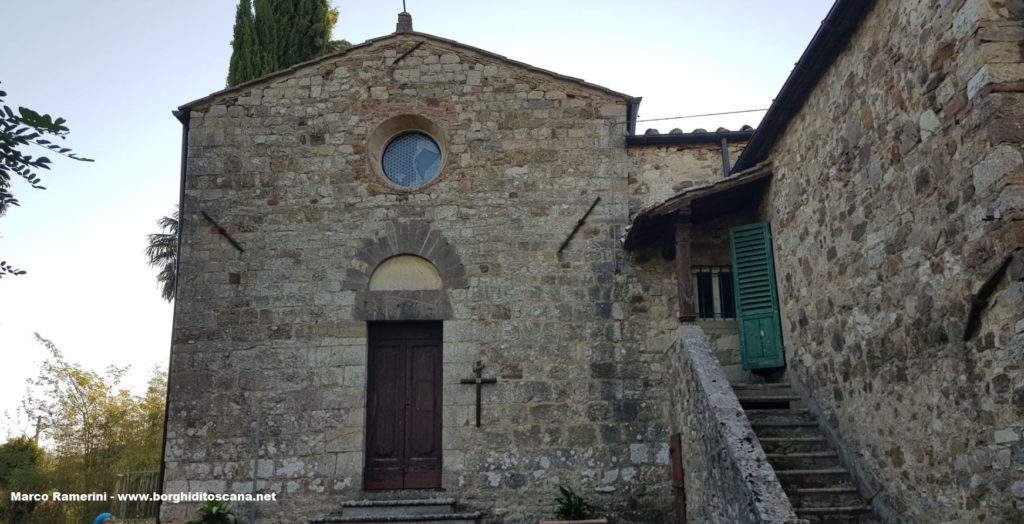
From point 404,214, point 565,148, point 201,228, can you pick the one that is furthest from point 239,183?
point 565,148

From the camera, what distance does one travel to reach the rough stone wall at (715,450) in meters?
5.32

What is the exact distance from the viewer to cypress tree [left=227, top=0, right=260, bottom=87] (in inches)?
485

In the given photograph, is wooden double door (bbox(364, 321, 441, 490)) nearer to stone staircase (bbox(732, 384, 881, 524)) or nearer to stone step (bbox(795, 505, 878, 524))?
stone staircase (bbox(732, 384, 881, 524))

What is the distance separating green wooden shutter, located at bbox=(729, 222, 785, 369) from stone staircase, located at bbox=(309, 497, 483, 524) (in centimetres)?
352

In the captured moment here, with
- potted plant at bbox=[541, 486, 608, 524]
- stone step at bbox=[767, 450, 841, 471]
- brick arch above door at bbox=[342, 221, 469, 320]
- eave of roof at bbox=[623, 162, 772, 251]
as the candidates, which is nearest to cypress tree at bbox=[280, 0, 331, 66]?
brick arch above door at bbox=[342, 221, 469, 320]

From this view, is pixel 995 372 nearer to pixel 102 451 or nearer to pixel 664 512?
pixel 664 512

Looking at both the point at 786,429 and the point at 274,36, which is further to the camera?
the point at 274,36

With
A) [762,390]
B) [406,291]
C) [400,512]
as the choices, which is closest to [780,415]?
[762,390]

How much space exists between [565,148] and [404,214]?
7.14ft

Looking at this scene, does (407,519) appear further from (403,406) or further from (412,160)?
(412,160)

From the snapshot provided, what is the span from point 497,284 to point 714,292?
2.60 m

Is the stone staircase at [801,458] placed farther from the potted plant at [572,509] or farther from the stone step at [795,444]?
the potted plant at [572,509]

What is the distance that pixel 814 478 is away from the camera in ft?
21.1

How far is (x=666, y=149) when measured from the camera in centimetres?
966
